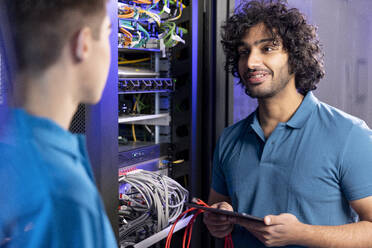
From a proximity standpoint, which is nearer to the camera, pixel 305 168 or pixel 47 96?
pixel 47 96

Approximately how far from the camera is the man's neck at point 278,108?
1353 millimetres

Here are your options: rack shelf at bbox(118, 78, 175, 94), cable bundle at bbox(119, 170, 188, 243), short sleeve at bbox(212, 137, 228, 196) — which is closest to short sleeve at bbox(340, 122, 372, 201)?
short sleeve at bbox(212, 137, 228, 196)

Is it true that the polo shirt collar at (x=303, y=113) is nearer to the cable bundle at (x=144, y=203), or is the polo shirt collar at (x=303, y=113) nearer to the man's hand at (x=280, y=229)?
the man's hand at (x=280, y=229)

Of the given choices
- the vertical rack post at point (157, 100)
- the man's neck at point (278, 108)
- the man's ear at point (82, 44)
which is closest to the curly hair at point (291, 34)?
the man's neck at point (278, 108)

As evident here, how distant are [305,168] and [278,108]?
0.26m

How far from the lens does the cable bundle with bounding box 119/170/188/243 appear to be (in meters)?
1.44

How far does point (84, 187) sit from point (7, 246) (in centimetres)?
8

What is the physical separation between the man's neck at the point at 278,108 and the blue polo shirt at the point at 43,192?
1.11 m

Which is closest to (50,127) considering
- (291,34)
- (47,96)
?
(47,96)

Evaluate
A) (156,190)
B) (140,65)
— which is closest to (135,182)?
(156,190)

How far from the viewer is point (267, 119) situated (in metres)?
1.38

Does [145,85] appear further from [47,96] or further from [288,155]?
[47,96]

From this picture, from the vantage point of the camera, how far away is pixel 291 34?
1464 mm

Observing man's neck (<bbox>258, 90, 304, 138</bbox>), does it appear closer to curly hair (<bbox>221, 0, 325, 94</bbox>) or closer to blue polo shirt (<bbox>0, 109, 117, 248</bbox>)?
curly hair (<bbox>221, 0, 325, 94</bbox>)
